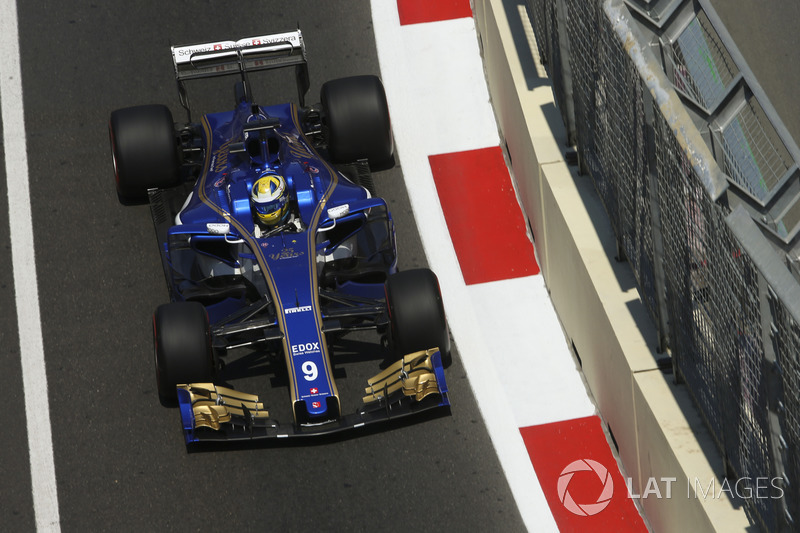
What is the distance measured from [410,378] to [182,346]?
131 centimetres

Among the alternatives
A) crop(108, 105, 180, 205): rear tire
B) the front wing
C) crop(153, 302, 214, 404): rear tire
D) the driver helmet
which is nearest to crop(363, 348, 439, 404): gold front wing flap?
the front wing

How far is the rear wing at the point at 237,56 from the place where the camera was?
29.2ft

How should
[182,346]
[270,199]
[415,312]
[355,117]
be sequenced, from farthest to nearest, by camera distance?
[355,117], [270,199], [415,312], [182,346]

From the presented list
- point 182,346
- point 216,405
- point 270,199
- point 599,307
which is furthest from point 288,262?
point 599,307

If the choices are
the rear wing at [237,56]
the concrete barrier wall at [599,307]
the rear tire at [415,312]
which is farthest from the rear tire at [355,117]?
the rear tire at [415,312]

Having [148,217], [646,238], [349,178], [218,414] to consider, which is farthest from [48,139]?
[646,238]

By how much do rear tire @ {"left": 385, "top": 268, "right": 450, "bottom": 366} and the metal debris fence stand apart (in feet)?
3.73

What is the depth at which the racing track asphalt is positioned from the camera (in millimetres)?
7172

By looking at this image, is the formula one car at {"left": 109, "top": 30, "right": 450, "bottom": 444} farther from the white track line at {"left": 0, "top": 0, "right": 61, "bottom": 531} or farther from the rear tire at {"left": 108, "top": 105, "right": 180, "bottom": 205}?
the white track line at {"left": 0, "top": 0, "right": 61, "bottom": 531}

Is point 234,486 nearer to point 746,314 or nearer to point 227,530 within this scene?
point 227,530

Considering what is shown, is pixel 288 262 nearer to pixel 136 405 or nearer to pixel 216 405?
pixel 216 405

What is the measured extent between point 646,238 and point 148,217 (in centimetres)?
382

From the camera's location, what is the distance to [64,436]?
762cm

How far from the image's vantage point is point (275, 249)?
303 inches
